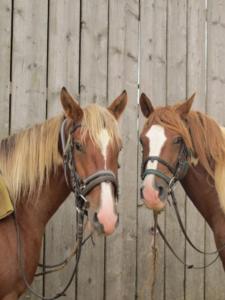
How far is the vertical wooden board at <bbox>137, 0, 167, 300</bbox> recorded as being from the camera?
15.0 feet

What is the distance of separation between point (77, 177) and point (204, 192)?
1.03 m

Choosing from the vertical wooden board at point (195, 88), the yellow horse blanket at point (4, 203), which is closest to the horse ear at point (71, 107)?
the yellow horse blanket at point (4, 203)

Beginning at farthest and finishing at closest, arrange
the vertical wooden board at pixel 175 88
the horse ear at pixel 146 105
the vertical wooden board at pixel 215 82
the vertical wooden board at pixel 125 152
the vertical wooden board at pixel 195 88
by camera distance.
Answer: the vertical wooden board at pixel 215 82, the vertical wooden board at pixel 195 88, the vertical wooden board at pixel 175 88, the vertical wooden board at pixel 125 152, the horse ear at pixel 146 105

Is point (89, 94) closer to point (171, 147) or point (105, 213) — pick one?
point (171, 147)

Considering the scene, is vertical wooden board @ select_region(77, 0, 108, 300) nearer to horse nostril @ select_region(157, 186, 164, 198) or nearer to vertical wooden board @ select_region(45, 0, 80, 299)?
vertical wooden board @ select_region(45, 0, 80, 299)

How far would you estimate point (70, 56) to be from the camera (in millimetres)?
4230

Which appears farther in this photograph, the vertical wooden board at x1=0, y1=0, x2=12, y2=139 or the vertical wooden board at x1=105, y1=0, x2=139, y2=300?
the vertical wooden board at x1=105, y1=0, x2=139, y2=300

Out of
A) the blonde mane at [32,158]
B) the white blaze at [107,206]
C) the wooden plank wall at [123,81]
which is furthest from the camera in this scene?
the wooden plank wall at [123,81]

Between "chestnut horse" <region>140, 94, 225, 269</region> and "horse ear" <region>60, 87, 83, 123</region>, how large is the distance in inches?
23.9

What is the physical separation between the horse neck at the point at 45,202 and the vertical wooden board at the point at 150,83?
1515 mm

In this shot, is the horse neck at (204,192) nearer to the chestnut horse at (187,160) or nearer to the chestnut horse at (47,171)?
the chestnut horse at (187,160)

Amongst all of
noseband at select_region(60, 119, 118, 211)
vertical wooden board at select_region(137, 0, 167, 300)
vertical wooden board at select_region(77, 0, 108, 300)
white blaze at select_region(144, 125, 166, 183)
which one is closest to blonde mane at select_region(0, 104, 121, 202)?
noseband at select_region(60, 119, 118, 211)

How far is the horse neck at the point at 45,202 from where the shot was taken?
10.2 feet

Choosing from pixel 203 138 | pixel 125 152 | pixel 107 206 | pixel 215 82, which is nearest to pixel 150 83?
pixel 125 152
